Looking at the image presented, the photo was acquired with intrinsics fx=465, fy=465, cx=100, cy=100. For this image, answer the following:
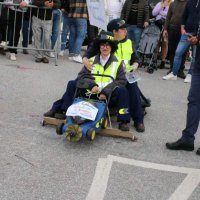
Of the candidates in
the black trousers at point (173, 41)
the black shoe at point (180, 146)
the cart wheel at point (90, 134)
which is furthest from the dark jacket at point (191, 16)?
the cart wheel at point (90, 134)

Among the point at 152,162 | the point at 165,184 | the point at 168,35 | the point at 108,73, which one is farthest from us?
the point at 168,35

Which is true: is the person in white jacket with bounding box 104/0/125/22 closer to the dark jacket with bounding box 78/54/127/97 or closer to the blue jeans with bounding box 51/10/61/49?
the blue jeans with bounding box 51/10/61/49

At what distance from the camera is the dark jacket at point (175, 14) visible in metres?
9.91

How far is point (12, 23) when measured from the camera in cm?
981

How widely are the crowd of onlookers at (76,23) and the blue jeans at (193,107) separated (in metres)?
3.96

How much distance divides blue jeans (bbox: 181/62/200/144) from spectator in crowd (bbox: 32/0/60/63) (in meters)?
5.08

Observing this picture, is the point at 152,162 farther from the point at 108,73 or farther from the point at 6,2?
the point at 6,2

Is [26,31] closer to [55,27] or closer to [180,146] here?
[55,27]

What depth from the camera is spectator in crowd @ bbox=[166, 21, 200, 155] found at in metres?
5.20

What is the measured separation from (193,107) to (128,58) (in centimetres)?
144

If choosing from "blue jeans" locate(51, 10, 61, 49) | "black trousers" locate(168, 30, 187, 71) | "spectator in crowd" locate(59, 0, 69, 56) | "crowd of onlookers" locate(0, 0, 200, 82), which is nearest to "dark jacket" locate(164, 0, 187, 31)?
"crowd of onlookers" locate(0, 0, 200, 82)

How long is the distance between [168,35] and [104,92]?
5.23m

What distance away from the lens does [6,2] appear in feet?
31.1

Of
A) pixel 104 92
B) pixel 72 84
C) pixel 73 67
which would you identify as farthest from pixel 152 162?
pixel 73 67
